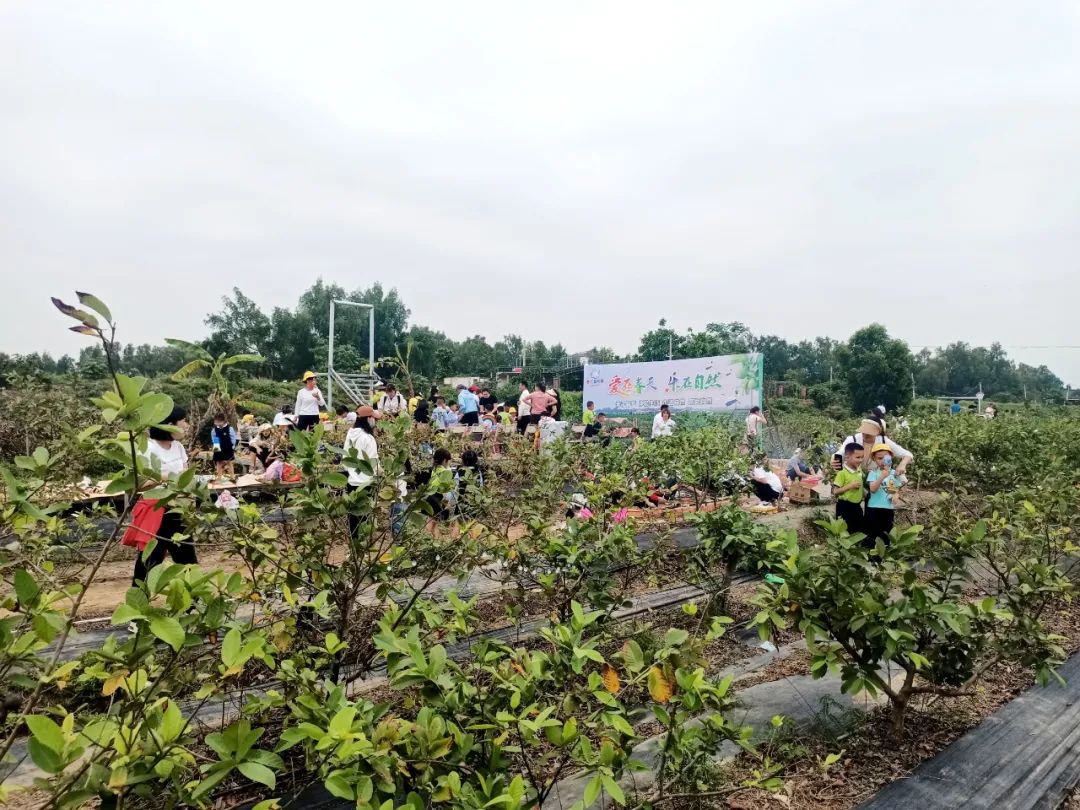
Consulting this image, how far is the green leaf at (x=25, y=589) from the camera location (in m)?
1.09

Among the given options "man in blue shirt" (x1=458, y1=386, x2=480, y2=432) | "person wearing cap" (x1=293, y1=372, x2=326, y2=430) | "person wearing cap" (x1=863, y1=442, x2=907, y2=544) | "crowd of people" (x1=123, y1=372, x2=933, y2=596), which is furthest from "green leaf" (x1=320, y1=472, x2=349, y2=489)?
"man in blue shirt" (x1=458, y1=386, x2=480, y2=432)

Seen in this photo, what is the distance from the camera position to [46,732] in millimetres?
952

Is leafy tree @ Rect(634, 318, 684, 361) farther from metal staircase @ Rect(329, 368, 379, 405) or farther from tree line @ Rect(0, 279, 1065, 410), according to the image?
metal staircase @ Rect(329, 368, 379, 405)

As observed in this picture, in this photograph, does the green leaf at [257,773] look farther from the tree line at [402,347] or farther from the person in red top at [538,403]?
the tree line at [402,347]

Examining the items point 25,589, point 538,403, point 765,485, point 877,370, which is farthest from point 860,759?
point 877,370

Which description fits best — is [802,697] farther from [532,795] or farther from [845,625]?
[532,795]

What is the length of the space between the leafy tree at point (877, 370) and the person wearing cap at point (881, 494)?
36637mm

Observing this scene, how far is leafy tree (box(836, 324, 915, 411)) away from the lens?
37.1 metres

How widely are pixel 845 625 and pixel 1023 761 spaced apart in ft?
3.21

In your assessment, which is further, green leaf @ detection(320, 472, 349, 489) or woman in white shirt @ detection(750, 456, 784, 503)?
woman in white shirt @ detection(750, 456, 784, 503)

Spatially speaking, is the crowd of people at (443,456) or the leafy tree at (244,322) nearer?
the crowd of people at (443,456)

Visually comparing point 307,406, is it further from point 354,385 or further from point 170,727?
point 354,385

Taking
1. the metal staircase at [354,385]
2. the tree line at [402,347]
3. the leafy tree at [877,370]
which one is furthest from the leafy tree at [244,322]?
the leafy tree at [877,370]

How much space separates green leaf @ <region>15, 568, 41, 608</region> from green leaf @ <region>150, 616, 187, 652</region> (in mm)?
244
